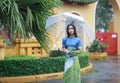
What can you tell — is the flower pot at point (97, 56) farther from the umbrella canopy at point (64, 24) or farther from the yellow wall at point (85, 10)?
the umbrella canopy at point (64, 24)

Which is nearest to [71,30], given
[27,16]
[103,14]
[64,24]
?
[27,16]

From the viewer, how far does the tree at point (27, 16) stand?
7.75 meters

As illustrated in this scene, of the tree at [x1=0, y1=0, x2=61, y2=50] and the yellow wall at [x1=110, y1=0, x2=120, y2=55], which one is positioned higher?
the yellow wall at [x1=110, y1=0, x2=120, y2=55]

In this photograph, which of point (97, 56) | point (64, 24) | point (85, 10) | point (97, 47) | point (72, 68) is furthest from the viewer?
point (85, 10)

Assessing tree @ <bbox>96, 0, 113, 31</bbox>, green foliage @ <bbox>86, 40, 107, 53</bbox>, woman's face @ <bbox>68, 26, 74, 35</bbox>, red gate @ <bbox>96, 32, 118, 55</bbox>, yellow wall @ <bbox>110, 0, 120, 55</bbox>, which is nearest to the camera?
woman's face @ <bbox>68, 26, 74, 35</bbox>

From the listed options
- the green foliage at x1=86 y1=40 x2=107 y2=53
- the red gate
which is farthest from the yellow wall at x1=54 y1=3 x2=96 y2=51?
the red gate

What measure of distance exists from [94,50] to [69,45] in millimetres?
12282

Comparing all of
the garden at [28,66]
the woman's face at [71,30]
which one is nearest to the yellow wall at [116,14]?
the garden at [28,66]

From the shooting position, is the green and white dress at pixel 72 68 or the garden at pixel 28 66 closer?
the green and white dress at pixel 72 68

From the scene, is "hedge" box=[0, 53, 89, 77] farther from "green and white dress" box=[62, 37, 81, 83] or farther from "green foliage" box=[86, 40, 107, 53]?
"green foliage" box=[86, 40, 107, 53]

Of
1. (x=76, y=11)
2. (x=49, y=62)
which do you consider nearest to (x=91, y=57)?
(x=76, y=11)

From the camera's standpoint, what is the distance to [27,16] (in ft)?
26.9

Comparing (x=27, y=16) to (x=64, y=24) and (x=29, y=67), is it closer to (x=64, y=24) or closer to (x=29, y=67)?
(x=64, y=24)

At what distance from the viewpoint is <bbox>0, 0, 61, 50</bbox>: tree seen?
7.75 metres
